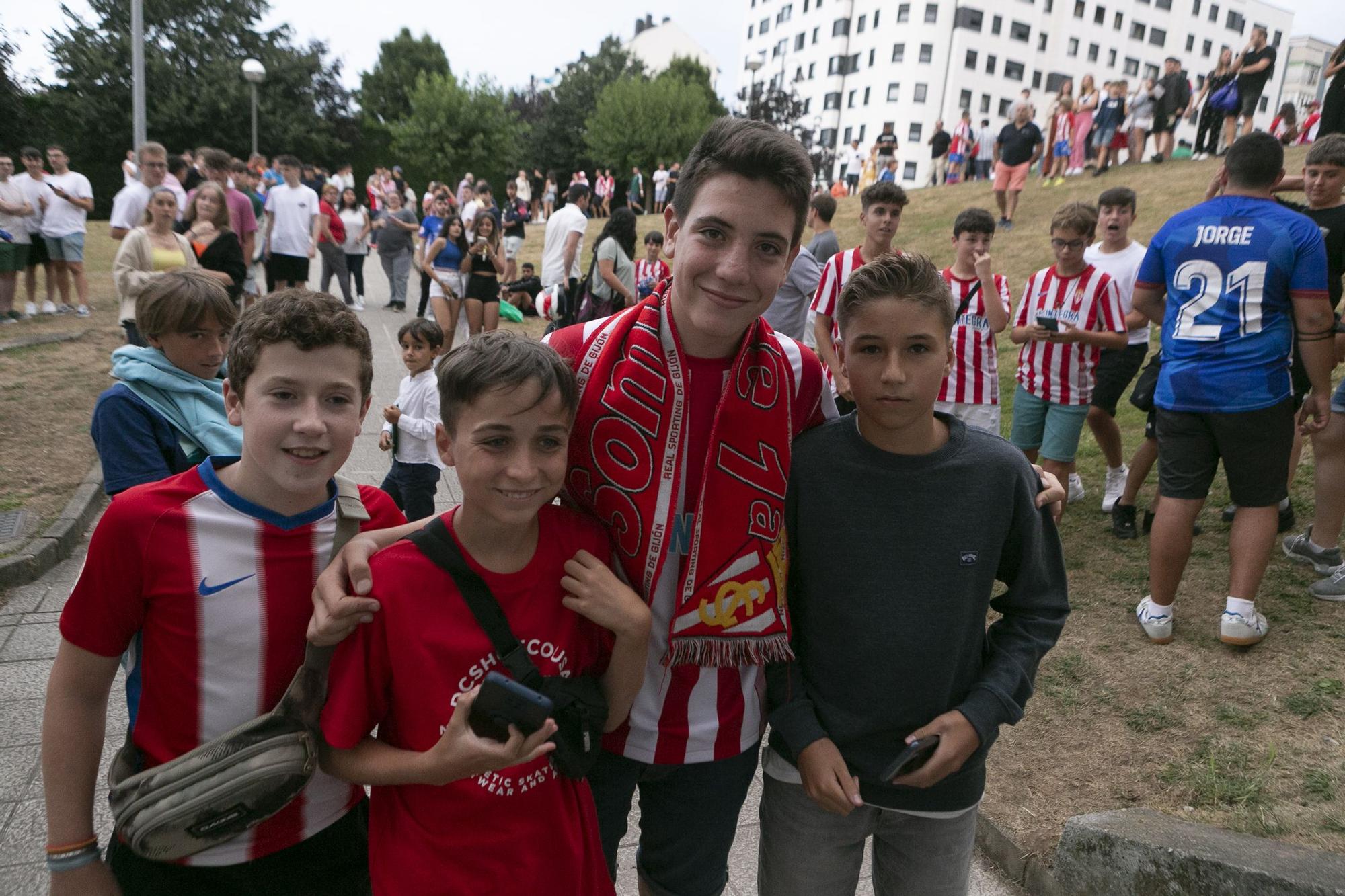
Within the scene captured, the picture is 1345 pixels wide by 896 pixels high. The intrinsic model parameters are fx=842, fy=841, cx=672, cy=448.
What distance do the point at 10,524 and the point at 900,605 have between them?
551cm

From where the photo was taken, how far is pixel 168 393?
2182 mm

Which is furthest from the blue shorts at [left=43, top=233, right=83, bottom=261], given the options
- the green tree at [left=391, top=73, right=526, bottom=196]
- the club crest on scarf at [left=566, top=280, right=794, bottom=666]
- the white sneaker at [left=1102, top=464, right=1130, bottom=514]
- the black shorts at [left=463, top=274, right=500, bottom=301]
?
the green tree at [left=391, top=73, right=526, bottom=196]

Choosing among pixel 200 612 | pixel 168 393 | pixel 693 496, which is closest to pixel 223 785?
pixel 200 612

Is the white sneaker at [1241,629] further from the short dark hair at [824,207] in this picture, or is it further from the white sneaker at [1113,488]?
the short dark hair at [824,207]

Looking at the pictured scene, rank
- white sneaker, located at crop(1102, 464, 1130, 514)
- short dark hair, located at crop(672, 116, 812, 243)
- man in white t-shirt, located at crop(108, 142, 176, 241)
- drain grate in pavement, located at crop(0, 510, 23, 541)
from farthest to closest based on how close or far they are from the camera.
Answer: man in white t-shirt, located at crop(108, 142, 176, 241) < white sneaker, located at crop(1102, 464, 1130, 514) < drain grate in pavement, located at crop(0, 510, 23, 541) < short dark hair, located at crop(672, 116, 812, 243)

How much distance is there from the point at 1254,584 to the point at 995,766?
164cm

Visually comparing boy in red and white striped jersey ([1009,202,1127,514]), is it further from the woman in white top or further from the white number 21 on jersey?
the woman in white top

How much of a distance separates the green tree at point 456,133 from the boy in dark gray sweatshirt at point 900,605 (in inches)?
1731

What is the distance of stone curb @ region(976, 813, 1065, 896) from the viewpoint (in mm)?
2736

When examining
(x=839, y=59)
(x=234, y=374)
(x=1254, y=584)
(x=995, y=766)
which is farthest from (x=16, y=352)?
(x=839, y=59)

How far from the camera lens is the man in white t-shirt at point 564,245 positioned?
30.7ft

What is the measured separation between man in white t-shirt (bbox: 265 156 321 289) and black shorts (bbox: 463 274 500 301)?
2.60 meters

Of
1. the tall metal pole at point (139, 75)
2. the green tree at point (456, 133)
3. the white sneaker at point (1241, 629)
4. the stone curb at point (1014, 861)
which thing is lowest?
the stone curb at point (1014, 861)

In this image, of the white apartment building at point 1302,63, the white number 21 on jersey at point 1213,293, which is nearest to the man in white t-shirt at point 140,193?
the white number 21 on jersey at point 1213,293
